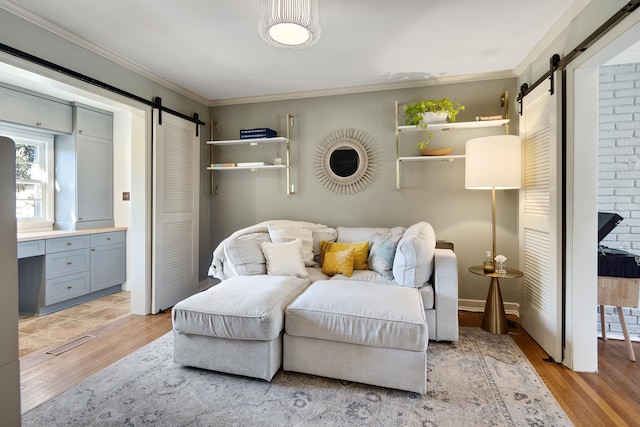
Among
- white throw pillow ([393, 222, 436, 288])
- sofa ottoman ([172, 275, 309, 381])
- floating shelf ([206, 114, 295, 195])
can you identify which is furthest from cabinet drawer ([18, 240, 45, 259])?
white throw pillow ([393, 222, 436, 288])

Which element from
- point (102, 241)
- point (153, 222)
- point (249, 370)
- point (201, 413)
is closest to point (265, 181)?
point (153, 222)

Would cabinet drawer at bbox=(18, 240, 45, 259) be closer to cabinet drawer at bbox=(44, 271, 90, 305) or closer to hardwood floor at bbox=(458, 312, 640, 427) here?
cabinet drawer at bbox=(44, 271, 90, 305)

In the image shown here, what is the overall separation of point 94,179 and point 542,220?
4.82 meters

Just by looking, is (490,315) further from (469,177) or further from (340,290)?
(340,290)

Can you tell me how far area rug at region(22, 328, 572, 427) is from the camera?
169 centimetres

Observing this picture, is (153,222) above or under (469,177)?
under

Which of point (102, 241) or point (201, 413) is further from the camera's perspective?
point (102, 241)

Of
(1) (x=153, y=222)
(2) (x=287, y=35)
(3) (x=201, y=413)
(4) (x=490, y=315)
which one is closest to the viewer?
(3) (x=201, y=413)

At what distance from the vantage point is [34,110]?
3.49 metres

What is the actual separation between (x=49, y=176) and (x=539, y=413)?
202 inches

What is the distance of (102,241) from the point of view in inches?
156

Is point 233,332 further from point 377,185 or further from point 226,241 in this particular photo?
point 377,185

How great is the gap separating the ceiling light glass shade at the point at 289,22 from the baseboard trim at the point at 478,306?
2931 millimetres

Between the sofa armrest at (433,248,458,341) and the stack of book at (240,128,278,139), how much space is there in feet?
7.64
